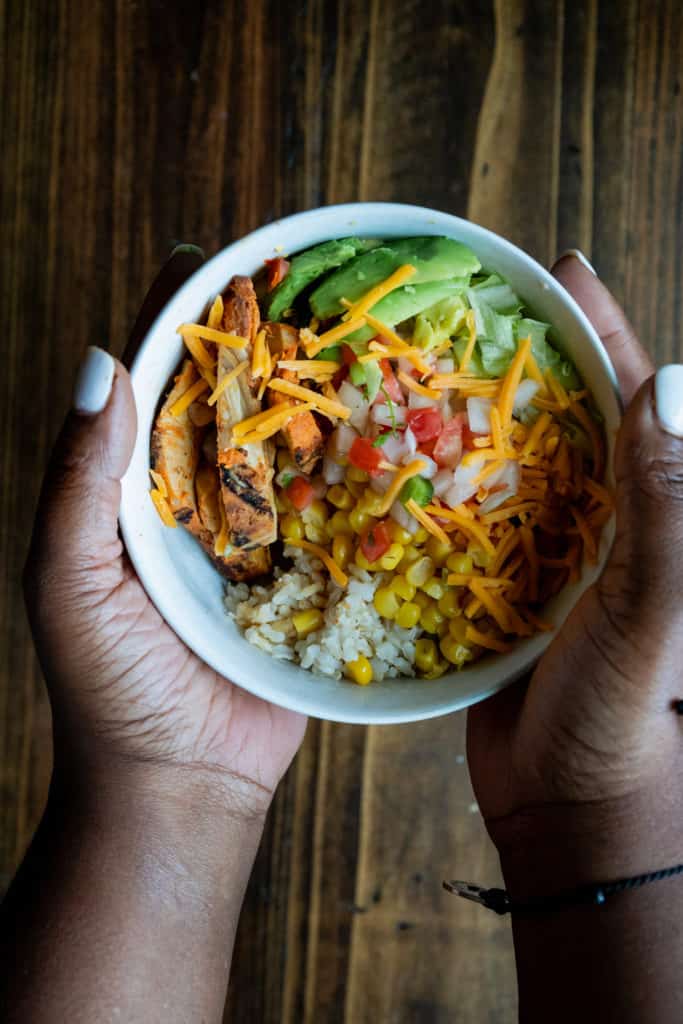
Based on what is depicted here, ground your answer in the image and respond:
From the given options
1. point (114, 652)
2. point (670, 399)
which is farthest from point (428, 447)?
point (114, 652)

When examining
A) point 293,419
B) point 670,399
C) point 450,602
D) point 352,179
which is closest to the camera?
point 670,399

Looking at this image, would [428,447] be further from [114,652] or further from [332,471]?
[114,652]

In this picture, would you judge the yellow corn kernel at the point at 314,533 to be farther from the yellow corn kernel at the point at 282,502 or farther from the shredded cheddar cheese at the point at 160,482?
the shredded cheddar cheese at the point at 160,482

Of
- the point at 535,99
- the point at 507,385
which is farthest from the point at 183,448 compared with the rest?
the point at 535,99

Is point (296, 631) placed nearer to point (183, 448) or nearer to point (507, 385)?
point (183, 448)

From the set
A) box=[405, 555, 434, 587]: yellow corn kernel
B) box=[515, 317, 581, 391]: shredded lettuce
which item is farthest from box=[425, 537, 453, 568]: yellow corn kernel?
box=[515, 317, 581, 391]: shredded lettuce

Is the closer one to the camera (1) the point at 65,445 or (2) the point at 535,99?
(1) the point at 65,445
